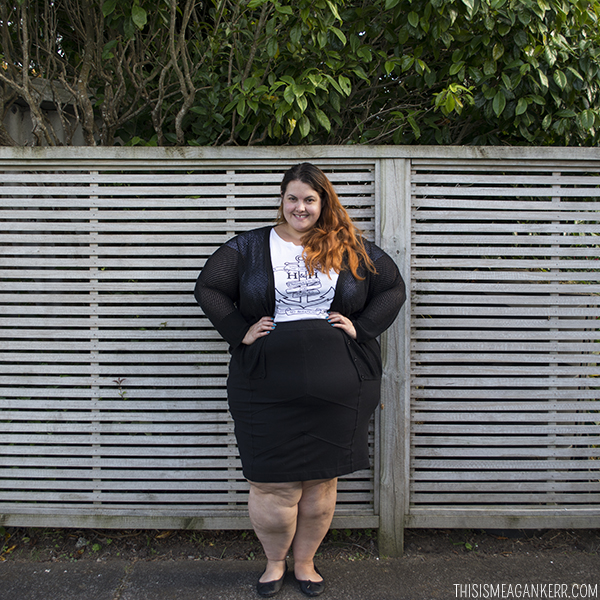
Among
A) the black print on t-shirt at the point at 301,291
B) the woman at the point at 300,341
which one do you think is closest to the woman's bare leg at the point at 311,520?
the woman at the point at 300,341

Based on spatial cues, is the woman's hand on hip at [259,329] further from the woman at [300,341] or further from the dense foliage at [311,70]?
the dense foliage at [311,70]

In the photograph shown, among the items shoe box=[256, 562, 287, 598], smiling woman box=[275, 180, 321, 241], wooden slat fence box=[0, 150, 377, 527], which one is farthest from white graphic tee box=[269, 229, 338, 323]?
shoe box=[256, 562, 287, 598]

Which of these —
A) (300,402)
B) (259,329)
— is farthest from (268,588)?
(259,329)

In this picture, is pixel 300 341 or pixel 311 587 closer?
pixel 300 341

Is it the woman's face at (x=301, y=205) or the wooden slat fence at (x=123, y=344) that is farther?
the wooden slat fence at (x=123, y=344)

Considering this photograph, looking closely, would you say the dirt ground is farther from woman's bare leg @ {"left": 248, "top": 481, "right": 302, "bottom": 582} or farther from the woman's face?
the woman's face

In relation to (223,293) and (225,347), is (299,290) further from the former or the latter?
(225,347)

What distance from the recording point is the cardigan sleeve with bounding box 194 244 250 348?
241cm

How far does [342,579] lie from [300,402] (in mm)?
1241

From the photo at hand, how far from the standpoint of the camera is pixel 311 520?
8.34ft

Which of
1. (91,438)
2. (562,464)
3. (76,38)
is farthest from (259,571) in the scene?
(76,38)

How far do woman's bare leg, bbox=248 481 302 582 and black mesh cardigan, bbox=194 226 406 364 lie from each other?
770mm

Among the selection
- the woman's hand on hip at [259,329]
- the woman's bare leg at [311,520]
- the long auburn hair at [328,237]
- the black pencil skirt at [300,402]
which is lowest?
the woman's bare leg at [311,520]

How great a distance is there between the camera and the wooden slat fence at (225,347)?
285cm
